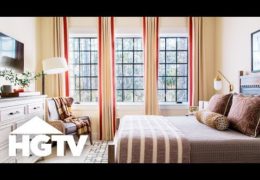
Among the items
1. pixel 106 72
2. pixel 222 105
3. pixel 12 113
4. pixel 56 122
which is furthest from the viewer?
pixel 106 72

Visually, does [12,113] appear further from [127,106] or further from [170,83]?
[170,83]

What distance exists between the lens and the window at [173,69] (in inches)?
209

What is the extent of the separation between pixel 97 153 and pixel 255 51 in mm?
2879

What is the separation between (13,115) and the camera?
112 inches

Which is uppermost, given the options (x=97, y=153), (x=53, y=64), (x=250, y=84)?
(x=53, y=64)

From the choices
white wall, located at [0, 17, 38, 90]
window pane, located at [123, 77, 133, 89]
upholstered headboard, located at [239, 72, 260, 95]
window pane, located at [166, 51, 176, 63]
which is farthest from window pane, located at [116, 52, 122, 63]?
upholstered headboard, located at [239, 72, 260, 95]

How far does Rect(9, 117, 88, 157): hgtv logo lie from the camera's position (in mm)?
3067

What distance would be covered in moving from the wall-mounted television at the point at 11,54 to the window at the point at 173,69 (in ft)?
9.17

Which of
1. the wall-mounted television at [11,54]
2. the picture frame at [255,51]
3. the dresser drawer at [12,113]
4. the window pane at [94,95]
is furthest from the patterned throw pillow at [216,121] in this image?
the window pane at [94,95]

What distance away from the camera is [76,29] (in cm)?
507

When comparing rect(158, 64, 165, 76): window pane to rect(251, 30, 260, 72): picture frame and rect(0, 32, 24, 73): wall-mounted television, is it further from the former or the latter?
rect(0, 32, 24, 73): wall-mounted television

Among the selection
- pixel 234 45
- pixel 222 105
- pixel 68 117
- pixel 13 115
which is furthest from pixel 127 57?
pixel 13 115
